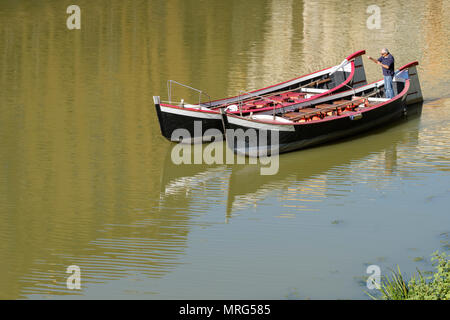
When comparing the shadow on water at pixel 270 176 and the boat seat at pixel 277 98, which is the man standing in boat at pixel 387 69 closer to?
the shadow on water at pixel 270 176

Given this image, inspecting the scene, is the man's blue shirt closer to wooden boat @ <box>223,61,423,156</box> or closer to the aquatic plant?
wooden boat @ <box>223,61,423,156</box>

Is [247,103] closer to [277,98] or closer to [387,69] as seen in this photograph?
[277,98]

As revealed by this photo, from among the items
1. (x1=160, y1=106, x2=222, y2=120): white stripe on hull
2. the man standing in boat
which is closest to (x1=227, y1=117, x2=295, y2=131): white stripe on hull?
(x1=160, y1=106, x2=222, y2=120): white stripe on hull

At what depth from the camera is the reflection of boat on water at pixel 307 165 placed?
62.3ft

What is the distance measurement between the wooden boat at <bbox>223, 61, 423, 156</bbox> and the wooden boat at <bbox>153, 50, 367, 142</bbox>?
0.45 metres

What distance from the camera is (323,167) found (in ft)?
68.0

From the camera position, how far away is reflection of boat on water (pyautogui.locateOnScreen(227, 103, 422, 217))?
748 inches

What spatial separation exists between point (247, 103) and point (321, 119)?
2.55 m

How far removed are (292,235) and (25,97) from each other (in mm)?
15209

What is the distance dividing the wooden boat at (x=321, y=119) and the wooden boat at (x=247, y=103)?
0.45m

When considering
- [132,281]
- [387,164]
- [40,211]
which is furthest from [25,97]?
[132,281]

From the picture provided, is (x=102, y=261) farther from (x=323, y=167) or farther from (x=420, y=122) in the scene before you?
(x=420, y=122)

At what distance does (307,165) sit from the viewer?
68.4 feet

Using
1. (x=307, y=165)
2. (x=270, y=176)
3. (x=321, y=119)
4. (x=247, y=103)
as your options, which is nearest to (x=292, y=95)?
(x=247, y=103)
